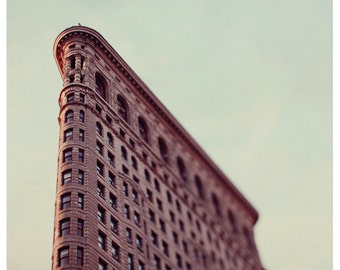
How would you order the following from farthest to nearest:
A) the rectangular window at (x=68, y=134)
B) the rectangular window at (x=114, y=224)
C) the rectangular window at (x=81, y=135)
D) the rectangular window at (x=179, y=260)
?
the rectangular window at (x=179, y=260)
the rectangular window at (x=81, y=135)
the rectangular window at (x=68, y=134)
the rectangular window at (x=114, y=224)

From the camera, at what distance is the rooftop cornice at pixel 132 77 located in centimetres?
8750

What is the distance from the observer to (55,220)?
63594 mm

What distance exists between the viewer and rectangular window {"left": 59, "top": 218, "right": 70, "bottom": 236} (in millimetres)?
61528

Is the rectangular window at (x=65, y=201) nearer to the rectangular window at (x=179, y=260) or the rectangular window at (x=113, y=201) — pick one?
the rectangular window at (x=113, y=201)

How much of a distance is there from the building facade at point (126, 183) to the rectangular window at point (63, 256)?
112 mm

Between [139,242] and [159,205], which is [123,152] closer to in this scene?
[159,205]

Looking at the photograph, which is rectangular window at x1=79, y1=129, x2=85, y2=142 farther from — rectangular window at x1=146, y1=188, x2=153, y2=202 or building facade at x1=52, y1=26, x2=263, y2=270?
rectangular window at x1=146, y1=188, x2=153, y2=202

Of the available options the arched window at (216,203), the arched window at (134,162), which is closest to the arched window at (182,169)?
the arched window at (216,203)

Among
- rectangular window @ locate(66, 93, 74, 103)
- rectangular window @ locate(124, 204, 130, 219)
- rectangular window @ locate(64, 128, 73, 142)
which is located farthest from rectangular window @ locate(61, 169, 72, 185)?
rectangular window @ locate(66, 93, 74, 103)

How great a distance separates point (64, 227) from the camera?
2451 inches

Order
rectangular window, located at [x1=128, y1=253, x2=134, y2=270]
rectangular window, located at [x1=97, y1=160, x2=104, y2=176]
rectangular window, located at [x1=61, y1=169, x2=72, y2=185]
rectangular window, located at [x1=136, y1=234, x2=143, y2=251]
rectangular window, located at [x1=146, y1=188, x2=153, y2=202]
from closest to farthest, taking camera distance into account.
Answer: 1. rectangular window, located at [x1=61, y1=169, x2=72, y2=185]
2. rectangular window, located at [x1=128, y1=253, x2=134, y2=270]
3. rectangular window, located at [x1=136, y1=234, x2=143, y2=251]
4. rectangular window, located at [x1=97, y1=160, x2=104, y2=176]
5. rectangular window, located at [x1=146, y1=188, x2=153, y2=202]

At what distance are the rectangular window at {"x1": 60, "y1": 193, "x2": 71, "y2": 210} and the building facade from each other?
7cm

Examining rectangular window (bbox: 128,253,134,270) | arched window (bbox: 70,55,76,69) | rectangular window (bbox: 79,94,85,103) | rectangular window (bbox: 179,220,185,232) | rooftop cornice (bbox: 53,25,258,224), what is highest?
rooftop cornice (bbox: 53,25,258,224)

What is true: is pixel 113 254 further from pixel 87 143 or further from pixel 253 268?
pixel 253 268
